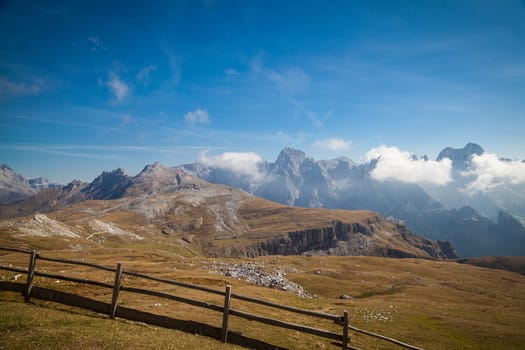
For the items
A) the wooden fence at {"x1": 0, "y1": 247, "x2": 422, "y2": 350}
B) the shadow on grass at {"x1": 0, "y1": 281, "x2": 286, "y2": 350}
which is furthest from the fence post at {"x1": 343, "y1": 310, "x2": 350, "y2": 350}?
the shadow on grass at {"x1": 0, "y1": 281, "x2": 286, "y2": 350}

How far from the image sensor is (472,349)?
28.8 meters

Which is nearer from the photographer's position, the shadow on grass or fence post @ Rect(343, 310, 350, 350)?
fence post @ Rect(343, 310, 350, 350)

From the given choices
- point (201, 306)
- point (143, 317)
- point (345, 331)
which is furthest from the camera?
point (143, 317)

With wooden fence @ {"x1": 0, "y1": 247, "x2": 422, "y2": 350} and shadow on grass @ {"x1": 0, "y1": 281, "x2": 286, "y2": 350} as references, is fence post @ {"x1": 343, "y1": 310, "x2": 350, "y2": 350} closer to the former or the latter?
wooden fence @ {"x1": 0, "y1": 247, "x2": 422, "y2": 350}

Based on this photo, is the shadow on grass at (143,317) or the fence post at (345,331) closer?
the fence post at (345,331)

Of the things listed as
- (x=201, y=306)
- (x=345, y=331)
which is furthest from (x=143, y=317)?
(x=345, y=331)

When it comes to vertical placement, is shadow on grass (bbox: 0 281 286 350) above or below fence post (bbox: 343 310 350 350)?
below

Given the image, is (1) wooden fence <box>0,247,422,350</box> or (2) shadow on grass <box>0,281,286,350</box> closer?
(1) wooden fence <box>0,247,422,350</box>

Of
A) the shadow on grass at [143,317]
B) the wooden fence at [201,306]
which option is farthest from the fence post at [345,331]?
the shadow on grass at [143,317]

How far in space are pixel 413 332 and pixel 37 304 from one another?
3591 cm

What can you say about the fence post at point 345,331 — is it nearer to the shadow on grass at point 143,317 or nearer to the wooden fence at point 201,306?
the wooden fence at point 201,306

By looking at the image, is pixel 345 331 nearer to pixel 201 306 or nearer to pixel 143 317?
pixel 201 306

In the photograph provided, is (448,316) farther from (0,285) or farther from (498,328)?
(0,285)

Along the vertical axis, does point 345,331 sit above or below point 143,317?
above
